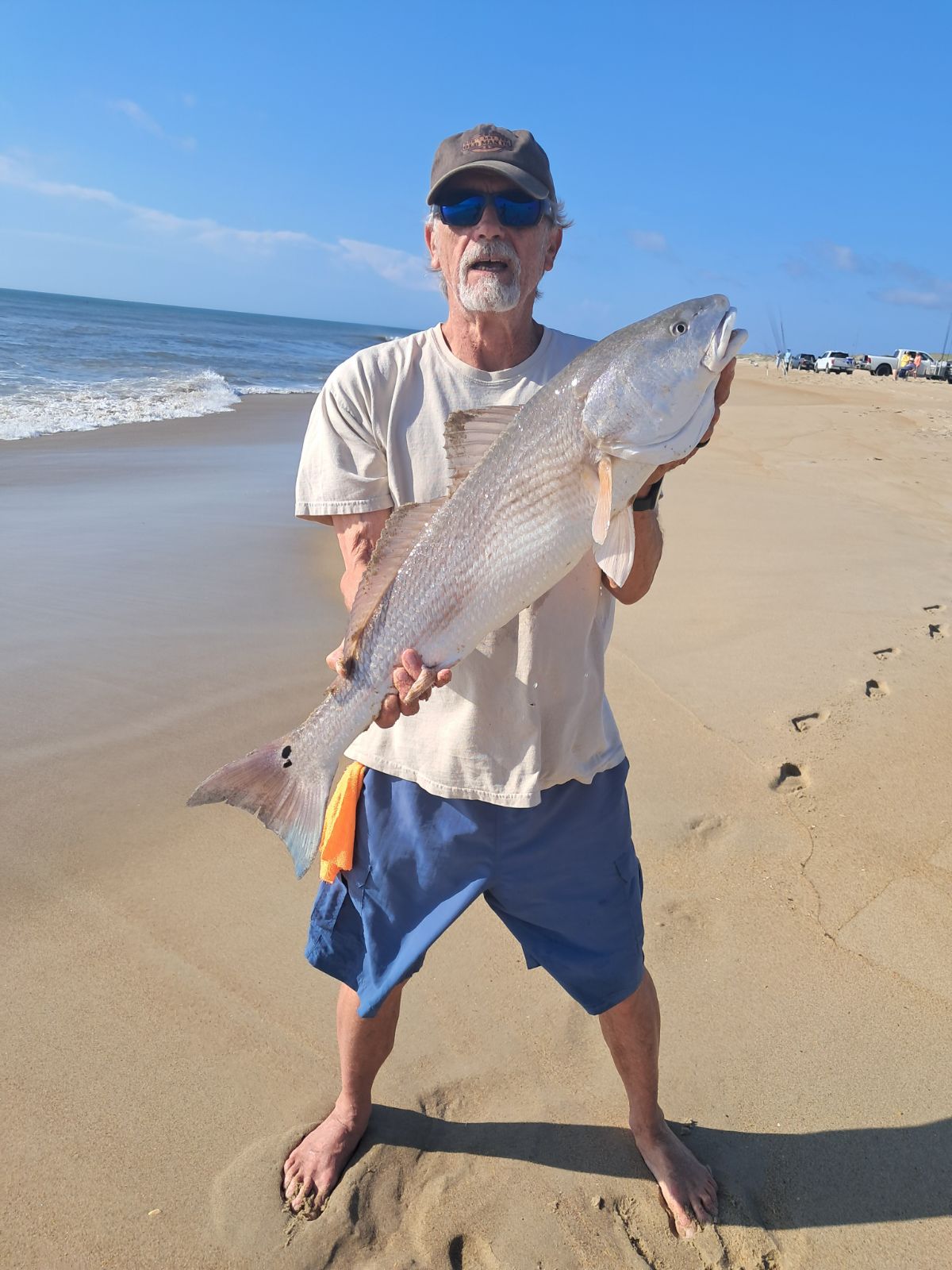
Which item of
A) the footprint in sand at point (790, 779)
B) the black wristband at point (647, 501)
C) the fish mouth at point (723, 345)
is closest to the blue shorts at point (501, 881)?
the black wristband at point (647, 501)

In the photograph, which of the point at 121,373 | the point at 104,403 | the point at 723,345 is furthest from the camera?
the point at 121,373

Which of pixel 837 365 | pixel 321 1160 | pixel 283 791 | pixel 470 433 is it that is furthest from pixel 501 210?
pixel 837 365

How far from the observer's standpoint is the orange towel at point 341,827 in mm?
2543

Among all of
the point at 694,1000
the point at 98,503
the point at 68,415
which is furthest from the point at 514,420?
the point at 68,415

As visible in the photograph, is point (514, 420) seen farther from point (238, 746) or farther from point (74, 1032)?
point (238, 746)

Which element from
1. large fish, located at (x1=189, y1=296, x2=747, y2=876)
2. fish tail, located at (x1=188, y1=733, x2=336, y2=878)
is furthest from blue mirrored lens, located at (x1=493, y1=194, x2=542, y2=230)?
fish tail, located at (x1=188, y1=733, x2=336, y2=878)

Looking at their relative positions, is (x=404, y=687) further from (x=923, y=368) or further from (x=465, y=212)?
(x=923, y=368)

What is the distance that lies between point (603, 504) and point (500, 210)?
0.99 m

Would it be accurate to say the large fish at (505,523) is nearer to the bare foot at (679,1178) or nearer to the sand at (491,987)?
the sand at (491,987)

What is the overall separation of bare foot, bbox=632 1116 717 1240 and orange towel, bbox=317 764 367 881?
1.25 metres

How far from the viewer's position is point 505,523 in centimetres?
230

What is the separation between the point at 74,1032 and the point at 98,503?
788 centimetres

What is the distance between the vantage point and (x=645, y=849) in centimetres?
394

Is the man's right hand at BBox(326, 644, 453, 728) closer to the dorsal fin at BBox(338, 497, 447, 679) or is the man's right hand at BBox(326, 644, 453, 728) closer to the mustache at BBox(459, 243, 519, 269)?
the dorsal fin at BBox(338, 497, 447, 679)
